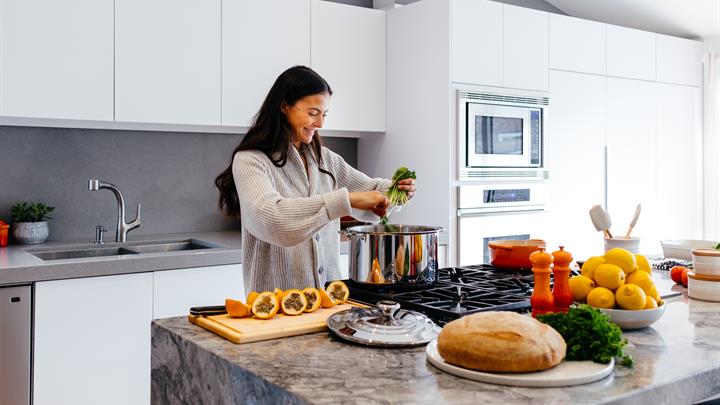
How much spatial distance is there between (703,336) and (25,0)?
8.80ft

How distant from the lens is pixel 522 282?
1.91m

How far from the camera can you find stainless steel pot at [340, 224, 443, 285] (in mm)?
1671

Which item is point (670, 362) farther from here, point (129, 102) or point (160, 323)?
point (129, 102)

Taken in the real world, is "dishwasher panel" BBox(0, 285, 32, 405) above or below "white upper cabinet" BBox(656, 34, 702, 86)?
below

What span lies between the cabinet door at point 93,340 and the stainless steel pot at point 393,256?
4.37 ft

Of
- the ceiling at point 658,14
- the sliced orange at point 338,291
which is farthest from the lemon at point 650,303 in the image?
the ceiling at point 658,14

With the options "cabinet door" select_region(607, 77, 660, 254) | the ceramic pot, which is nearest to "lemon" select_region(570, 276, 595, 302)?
the ceramic pot

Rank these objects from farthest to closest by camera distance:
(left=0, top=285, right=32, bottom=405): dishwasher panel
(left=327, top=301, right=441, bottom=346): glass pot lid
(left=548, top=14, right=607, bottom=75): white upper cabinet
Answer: (left=548, top=14, right=607, bottom=75): white upper cabinet < (left=0, top=285, right=32, bottom=405): dishwasher panel < (left=327, top=301, right=441, bottom=346): glass pot lid

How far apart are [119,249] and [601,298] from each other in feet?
7.76

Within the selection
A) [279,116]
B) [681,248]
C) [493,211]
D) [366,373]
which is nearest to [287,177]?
[279,116]

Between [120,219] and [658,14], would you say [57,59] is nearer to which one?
[120,219]

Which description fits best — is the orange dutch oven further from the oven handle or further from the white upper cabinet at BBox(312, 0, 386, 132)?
the white upper cabinet at BBox(312, 0, 386, 132)

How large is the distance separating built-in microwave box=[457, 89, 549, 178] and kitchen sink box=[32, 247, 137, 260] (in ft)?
5.82

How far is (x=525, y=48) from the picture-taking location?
390 centimetres
